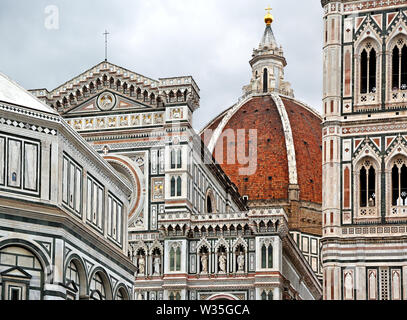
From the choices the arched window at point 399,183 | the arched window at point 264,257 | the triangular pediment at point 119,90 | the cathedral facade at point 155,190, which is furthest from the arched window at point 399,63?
the arched window at point 264,257

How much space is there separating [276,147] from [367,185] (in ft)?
141

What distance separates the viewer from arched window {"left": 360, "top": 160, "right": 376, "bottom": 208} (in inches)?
1753

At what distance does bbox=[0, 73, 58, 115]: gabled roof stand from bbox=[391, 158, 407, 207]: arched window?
78.8 ft

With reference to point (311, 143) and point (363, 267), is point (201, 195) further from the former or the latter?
point (311, 143)

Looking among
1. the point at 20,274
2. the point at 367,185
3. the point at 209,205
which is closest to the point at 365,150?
the point at 367,185

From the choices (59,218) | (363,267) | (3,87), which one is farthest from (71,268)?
(363,267)

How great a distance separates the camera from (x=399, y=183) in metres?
44.0

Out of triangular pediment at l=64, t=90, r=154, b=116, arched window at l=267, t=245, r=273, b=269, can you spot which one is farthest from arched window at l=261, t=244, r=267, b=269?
triangular pediment at l=64, t=90, r=154, b=116

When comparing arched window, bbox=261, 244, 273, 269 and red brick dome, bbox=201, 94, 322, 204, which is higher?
A: red brick dome, bbox=201, 94, 322, 204

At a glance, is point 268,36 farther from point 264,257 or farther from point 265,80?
point 264,257

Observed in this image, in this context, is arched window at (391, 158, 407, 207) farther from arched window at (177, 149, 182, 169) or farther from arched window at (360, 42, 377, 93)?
arched window at (177, 149, 182, 169)

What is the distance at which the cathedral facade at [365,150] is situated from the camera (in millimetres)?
43344

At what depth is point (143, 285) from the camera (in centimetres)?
4553
